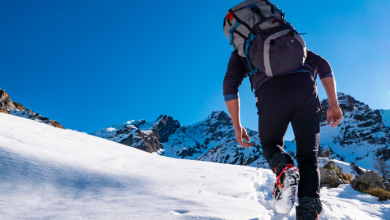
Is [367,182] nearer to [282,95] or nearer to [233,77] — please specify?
[282,95]

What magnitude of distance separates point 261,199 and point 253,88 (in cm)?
184

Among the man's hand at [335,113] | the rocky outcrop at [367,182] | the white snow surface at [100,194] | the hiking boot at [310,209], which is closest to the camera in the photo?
the hiking boot at [310,209]

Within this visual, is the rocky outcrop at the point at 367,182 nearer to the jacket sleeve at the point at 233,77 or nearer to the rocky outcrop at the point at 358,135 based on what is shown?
the jacket sleeve at the point at 233,77

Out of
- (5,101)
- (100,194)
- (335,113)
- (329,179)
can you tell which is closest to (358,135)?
(329,179)

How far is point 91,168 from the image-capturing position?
3023mm

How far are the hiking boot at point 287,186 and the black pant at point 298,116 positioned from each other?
0.06 m

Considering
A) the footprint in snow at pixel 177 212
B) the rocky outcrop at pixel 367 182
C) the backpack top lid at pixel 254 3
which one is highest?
the backpack top lid at pixel 254 3

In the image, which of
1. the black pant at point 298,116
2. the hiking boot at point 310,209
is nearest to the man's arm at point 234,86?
the black pant at point 298,116

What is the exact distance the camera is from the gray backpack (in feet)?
5.57

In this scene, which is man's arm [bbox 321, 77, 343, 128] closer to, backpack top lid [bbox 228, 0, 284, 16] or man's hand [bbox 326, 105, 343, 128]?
man's hand [bbox 326, 105, 343, 128]

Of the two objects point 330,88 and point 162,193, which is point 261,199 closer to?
point 162,193

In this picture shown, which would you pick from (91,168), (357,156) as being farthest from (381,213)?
(357,156)

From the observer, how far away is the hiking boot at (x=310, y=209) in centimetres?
156

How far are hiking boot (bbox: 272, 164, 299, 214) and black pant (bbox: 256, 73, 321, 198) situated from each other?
0.19ft
